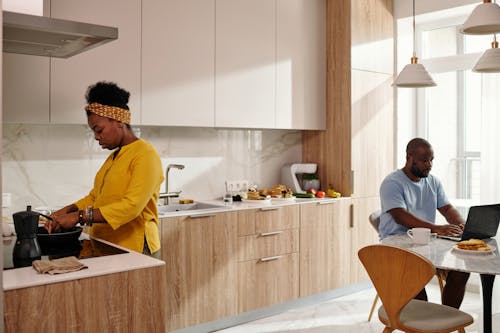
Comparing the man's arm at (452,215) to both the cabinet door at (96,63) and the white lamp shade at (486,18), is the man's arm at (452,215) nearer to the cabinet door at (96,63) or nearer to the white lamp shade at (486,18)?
the white lamp shade at (486,18)

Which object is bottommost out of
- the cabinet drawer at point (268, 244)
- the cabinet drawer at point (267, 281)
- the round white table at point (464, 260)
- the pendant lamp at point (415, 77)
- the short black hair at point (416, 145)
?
the cabinet drawer at point (267, 281)

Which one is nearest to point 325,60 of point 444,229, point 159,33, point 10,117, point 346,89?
point 346,89

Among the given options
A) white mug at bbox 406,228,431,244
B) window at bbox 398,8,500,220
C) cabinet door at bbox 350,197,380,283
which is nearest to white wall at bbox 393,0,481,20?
window at bbox 398,8,500,220

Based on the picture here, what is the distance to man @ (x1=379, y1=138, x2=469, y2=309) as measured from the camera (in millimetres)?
3229

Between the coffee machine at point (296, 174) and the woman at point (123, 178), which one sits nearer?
the woman at point (123, 178)

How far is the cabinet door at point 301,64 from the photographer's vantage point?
440 centimetres

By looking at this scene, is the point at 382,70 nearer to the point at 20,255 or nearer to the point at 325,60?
the point at 325,60

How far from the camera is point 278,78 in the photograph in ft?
14.3

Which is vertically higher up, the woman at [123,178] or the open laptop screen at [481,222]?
the woman at [123,178]

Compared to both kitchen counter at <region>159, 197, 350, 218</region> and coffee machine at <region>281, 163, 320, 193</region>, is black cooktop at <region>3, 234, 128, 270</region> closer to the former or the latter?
kitchen counter at <region>159, 197, 350, 218</region>

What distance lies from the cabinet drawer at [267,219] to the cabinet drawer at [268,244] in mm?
37

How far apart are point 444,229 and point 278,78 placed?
1.91 metres

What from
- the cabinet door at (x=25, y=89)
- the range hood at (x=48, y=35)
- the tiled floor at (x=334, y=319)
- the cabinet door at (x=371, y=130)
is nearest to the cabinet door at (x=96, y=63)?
the cabinet door at (x=25, y=89)

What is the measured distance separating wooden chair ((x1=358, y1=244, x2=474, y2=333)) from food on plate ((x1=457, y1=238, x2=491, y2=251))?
1.04 feet
